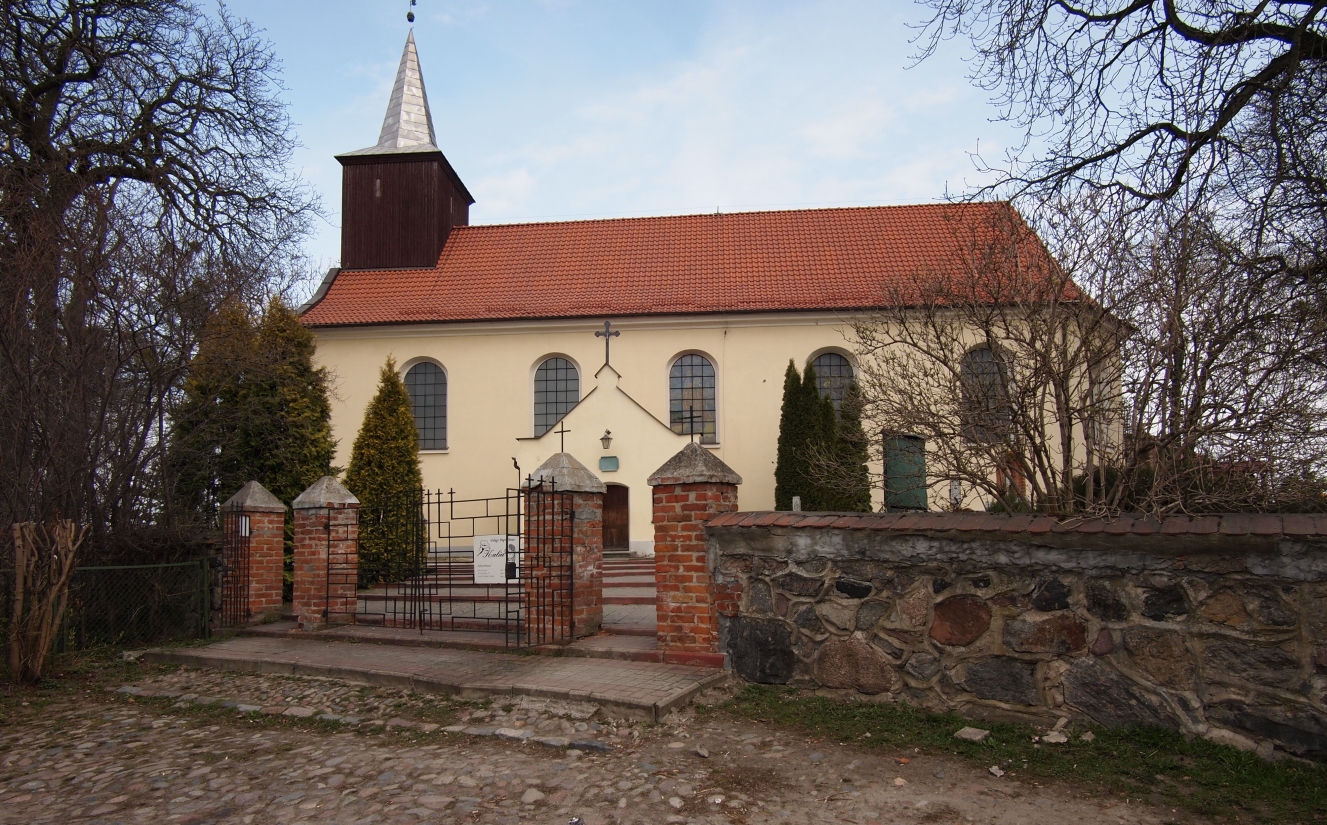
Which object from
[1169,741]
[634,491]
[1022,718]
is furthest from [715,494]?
[634,491]

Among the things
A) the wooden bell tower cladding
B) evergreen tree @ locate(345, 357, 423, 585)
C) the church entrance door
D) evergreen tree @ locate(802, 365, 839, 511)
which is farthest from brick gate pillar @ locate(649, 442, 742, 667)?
the wooden bell tower cladding

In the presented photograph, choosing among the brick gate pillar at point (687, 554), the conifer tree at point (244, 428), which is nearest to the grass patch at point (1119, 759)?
the brick gate pillar at point (687, 554)

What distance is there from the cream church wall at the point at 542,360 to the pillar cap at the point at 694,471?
12.7 m

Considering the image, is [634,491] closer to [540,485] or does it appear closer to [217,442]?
[217,442]

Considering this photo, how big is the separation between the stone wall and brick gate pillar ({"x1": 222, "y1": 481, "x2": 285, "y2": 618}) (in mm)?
5993

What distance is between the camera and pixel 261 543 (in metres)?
9.85

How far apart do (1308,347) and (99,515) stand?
35.4 feet

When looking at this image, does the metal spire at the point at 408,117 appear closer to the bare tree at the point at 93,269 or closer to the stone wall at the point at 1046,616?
the bare tree at the point at 93,269

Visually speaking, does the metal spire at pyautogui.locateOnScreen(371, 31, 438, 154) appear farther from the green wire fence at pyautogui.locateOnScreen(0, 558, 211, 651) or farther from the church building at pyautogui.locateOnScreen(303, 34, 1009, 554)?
the green wire fence at pyautogui.locateOnScreen(0, 558, 211, 651)

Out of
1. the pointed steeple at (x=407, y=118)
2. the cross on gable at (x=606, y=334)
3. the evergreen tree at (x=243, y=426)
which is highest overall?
the pointed steeple at (x=407, y=118)

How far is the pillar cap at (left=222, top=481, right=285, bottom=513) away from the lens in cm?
970

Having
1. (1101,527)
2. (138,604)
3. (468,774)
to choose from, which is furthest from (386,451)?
(1101,527)

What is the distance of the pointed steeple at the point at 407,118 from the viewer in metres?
23.0

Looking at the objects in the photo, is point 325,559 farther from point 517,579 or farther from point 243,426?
point 243,426
